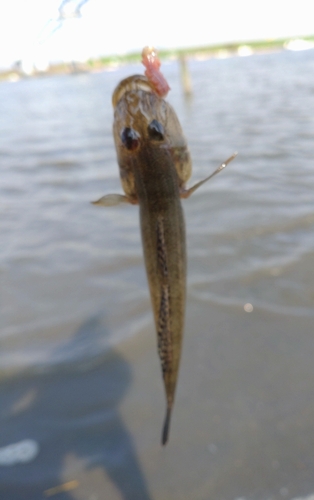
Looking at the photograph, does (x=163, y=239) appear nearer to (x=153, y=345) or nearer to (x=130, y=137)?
(x=130, y=137)

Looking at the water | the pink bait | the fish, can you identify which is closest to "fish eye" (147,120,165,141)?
the fish

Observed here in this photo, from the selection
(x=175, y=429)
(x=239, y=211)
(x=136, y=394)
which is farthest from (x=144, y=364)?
(x=239, y=211)

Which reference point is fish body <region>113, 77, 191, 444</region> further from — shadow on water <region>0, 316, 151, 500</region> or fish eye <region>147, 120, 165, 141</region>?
shadow on water <region>0, 316, 151, 500</region>

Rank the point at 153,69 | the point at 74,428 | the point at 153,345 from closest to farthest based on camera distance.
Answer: the point at 153,69, the point at 74,428, the point at 153,345

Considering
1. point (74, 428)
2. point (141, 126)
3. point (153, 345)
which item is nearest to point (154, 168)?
point (141, 126)

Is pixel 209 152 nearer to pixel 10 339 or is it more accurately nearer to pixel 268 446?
pixel 10 339

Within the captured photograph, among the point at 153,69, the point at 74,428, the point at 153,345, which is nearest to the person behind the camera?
the point at 153,69
